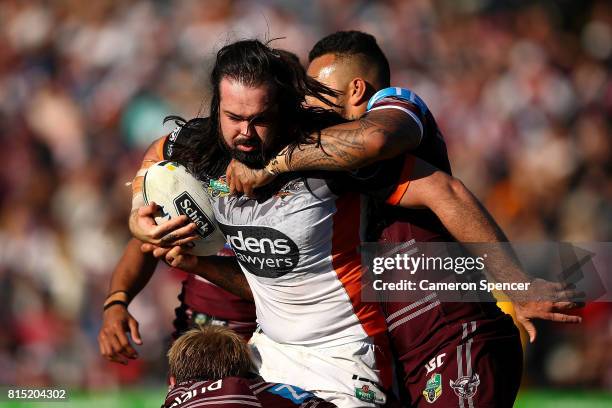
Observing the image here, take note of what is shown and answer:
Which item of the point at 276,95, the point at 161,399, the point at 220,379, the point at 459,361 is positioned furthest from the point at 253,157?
the point at 161,399

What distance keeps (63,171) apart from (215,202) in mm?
5843

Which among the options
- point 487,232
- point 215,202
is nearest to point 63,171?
point 215,202

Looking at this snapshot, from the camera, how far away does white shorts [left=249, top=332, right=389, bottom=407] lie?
11.8 ft

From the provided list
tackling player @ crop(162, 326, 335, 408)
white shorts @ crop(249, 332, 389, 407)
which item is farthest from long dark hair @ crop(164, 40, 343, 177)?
white shorts @ crop(249, 332, 389, 407)

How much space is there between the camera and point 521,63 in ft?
31.3

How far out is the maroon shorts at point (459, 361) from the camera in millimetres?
3756

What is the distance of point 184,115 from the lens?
9148mm

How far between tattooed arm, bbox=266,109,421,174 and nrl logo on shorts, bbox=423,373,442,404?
0.98m

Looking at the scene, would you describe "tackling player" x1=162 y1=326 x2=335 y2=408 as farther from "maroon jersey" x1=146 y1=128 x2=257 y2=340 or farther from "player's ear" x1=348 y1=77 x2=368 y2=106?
"player's ear" x1=348 y1=77 x2=368 y2=106

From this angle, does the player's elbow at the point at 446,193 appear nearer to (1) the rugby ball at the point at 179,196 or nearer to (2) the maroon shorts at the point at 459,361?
(2) the maroon shorts at the point at 459,361

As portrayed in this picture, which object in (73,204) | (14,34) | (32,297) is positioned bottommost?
(32,297)

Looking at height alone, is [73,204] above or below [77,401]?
above

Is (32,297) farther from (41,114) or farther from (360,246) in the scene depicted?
(360,246)

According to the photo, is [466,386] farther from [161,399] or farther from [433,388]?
[161,399]
